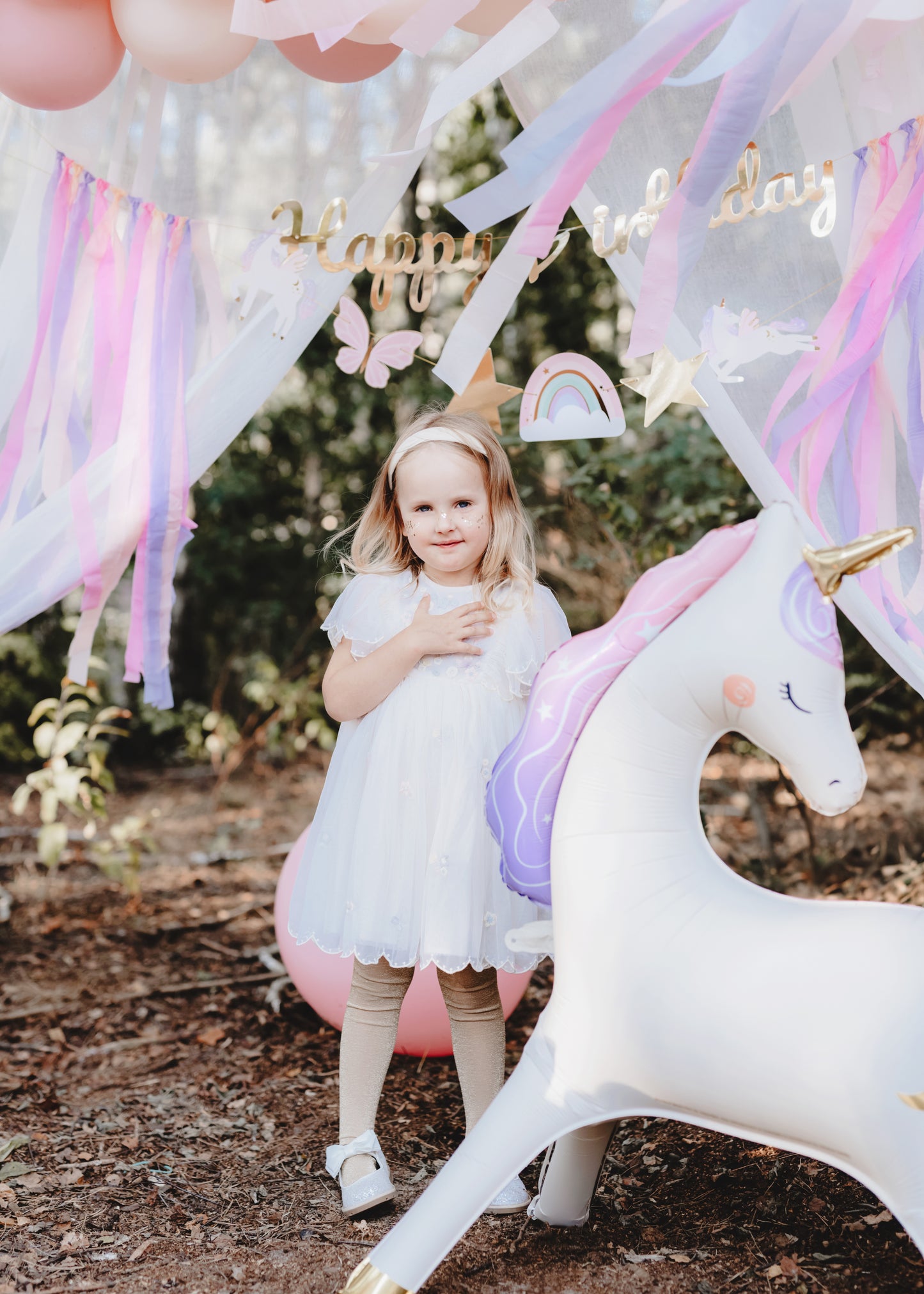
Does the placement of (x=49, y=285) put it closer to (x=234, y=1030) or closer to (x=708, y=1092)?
(x=708, y=1092)

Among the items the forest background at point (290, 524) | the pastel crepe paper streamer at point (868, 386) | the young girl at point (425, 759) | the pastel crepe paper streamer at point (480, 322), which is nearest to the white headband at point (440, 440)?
the young girl at point (425, 759)

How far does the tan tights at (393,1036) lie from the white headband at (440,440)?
2.97 ft

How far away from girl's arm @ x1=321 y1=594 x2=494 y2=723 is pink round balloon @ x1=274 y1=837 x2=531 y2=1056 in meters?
0.55

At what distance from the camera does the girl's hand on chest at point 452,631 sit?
77.0 inches

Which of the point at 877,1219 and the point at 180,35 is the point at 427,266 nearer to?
the point at 180,35

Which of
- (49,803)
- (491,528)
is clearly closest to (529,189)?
(491,528)

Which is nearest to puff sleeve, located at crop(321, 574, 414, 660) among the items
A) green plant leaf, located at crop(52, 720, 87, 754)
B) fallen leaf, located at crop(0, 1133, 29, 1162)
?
fallen leaf, located at crop(0, 1133, 29, 1162)

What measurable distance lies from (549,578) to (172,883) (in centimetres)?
172

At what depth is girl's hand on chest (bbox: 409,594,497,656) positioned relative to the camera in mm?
1957

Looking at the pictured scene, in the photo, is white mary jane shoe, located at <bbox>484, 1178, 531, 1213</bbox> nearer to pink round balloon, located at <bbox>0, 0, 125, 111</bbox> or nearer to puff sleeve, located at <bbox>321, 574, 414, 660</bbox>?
puff sleeve, located at <bbox>321, 574, 414, 660</bbox>

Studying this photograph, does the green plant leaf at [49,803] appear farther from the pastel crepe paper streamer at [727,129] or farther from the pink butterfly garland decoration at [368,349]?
the pastel crepe paper streamer at [727,129]

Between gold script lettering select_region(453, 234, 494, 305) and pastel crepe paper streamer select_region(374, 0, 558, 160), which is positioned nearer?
pastel crepe paper streamer select_region(374, 0, 558, 160)

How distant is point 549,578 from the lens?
13.3 ft

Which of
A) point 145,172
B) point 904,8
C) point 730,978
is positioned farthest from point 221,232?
point 730,978
